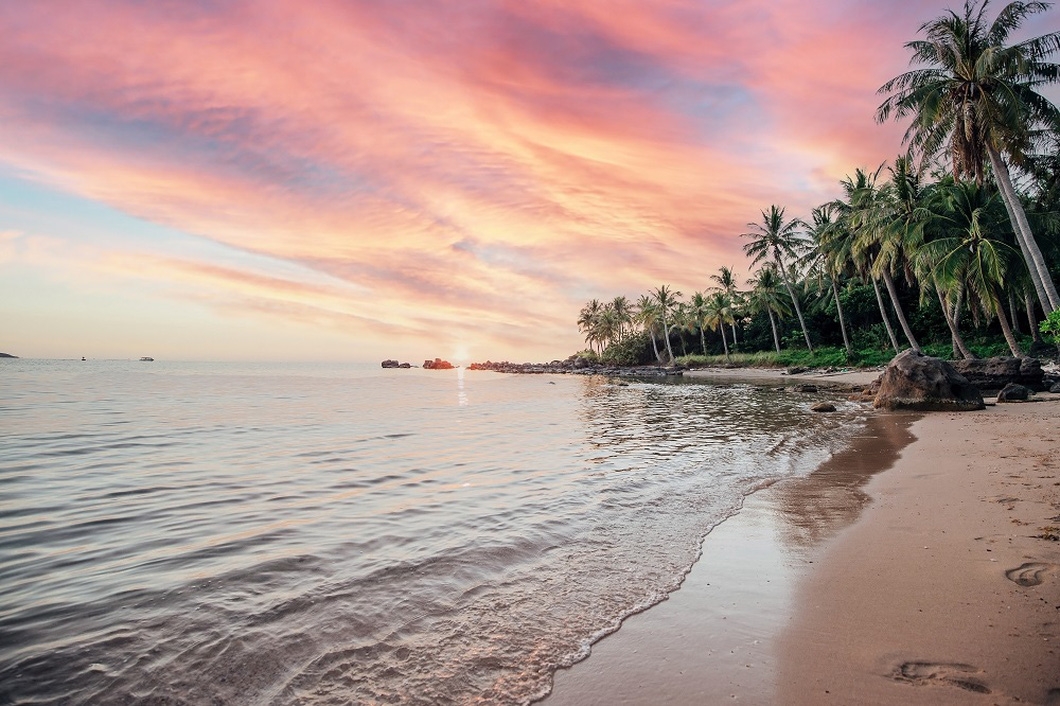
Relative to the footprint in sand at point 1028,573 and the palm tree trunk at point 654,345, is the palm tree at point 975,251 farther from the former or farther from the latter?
the palm tree trunk at point 654,345

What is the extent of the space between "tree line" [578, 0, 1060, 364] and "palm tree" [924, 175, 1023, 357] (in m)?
0.08

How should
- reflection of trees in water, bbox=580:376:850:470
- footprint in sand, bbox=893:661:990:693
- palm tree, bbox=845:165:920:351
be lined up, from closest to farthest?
footprint in sand, bbox=893:661:990:693
reflection of trees in water, bbox=580:376:850:470
palm tree, bbox=845:165:920:351

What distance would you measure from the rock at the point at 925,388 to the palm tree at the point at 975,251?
11.4m

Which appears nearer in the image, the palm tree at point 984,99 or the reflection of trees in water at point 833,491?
the reflection of trees in water at point 833,491

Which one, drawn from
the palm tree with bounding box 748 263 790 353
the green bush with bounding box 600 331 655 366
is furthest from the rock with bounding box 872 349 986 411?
the green bush with bounding box 600 331 655 366

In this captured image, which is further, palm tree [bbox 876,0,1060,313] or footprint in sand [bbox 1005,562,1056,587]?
palm tree [bbox 876,0,1060,313]

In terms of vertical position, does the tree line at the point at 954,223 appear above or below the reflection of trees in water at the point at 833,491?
above

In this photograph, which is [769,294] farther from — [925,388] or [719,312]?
[925,388]

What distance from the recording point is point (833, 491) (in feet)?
25.3

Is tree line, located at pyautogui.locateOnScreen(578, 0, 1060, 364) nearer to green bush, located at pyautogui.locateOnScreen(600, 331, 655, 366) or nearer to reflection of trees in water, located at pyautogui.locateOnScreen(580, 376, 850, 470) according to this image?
reflection of trees in water, located at pyautogui.locateOnScreen(580, 376, 850, 470)

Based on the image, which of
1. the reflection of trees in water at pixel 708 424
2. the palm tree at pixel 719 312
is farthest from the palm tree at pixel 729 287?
the reflection of trees in water at pixel 708 424

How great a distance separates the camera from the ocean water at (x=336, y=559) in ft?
10.6

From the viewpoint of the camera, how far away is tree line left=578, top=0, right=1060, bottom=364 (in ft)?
67.6

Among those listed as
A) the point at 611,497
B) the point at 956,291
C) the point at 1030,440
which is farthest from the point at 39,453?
the point at 956,291
